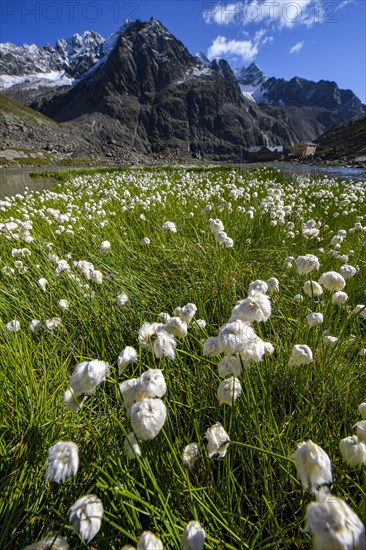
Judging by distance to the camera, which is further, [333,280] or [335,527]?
[333,280]

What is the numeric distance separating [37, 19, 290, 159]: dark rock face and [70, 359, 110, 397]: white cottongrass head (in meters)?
167

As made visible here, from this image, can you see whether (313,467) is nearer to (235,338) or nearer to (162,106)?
(235,338)

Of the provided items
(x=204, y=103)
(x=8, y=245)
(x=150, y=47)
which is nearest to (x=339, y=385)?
(x=8, y=245)

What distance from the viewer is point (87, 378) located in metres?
0.92

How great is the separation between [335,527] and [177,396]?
1064 mm

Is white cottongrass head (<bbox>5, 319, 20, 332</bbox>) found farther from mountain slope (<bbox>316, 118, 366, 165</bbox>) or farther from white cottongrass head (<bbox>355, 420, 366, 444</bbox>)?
mountain slope (<bbox>316, 118, 366, 165</bbox>)

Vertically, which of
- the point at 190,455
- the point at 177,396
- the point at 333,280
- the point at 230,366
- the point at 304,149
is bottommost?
the point at 177,396

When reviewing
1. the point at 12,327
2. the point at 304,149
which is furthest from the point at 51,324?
the point at 304,149

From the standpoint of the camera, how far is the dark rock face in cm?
16600

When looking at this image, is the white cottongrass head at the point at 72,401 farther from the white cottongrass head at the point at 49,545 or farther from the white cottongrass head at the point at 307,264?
the white cottongrass head at the point at 307,264

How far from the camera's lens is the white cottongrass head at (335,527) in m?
0.57

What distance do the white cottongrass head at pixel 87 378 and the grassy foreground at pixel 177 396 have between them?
0.44 ft

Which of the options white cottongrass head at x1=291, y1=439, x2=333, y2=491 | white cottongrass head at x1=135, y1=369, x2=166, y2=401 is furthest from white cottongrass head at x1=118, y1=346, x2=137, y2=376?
white cottongrass head at x1=291, y1=439, x2=333, y2=491

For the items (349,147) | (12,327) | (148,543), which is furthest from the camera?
(349,147)
